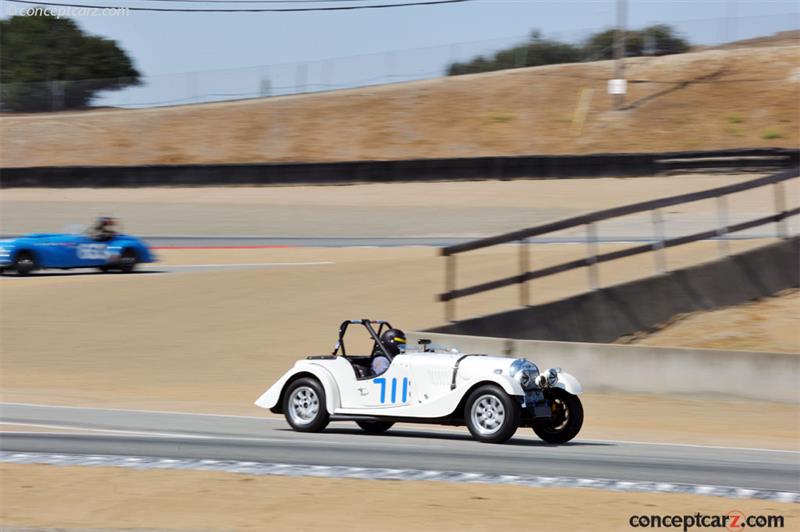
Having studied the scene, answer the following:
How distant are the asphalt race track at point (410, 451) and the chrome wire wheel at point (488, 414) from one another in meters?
0.17

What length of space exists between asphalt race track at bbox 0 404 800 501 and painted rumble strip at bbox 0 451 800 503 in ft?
0.46

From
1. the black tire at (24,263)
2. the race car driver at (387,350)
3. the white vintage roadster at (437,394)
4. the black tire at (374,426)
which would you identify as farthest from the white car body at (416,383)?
the black tire at (24,263)

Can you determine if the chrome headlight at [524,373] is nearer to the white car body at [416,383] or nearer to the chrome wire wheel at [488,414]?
the white car body at [416,383]

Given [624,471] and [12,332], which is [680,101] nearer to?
[12,332]

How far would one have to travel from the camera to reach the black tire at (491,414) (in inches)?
416

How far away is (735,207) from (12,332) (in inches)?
870

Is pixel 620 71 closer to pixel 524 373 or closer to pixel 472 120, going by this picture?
pixel 472 120

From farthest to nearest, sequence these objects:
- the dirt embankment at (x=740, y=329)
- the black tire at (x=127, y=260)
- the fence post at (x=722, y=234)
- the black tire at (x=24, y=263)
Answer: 1. the black tire at (x=127, y=260)
2. the black tire at (x=24, y=263)
3. the fence post at (x=722, y=234)
4. the dirt embankment at (x=740, y=329)

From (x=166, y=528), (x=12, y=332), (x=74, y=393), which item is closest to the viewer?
(x=166, y=528)

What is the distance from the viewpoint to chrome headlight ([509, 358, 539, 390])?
1066 centimetres

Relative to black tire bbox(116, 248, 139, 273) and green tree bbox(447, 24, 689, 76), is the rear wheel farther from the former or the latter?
green tree bbox(447, 24, 689, 76)

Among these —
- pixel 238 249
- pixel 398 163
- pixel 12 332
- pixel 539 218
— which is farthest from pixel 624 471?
pixel 398 163

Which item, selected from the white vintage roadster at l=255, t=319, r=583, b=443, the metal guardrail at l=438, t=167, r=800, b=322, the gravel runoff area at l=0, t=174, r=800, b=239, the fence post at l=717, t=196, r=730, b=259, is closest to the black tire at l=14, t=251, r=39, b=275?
the gravel runoff area at l=0, t=174, r=800, b=239

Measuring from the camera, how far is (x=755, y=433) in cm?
1215
